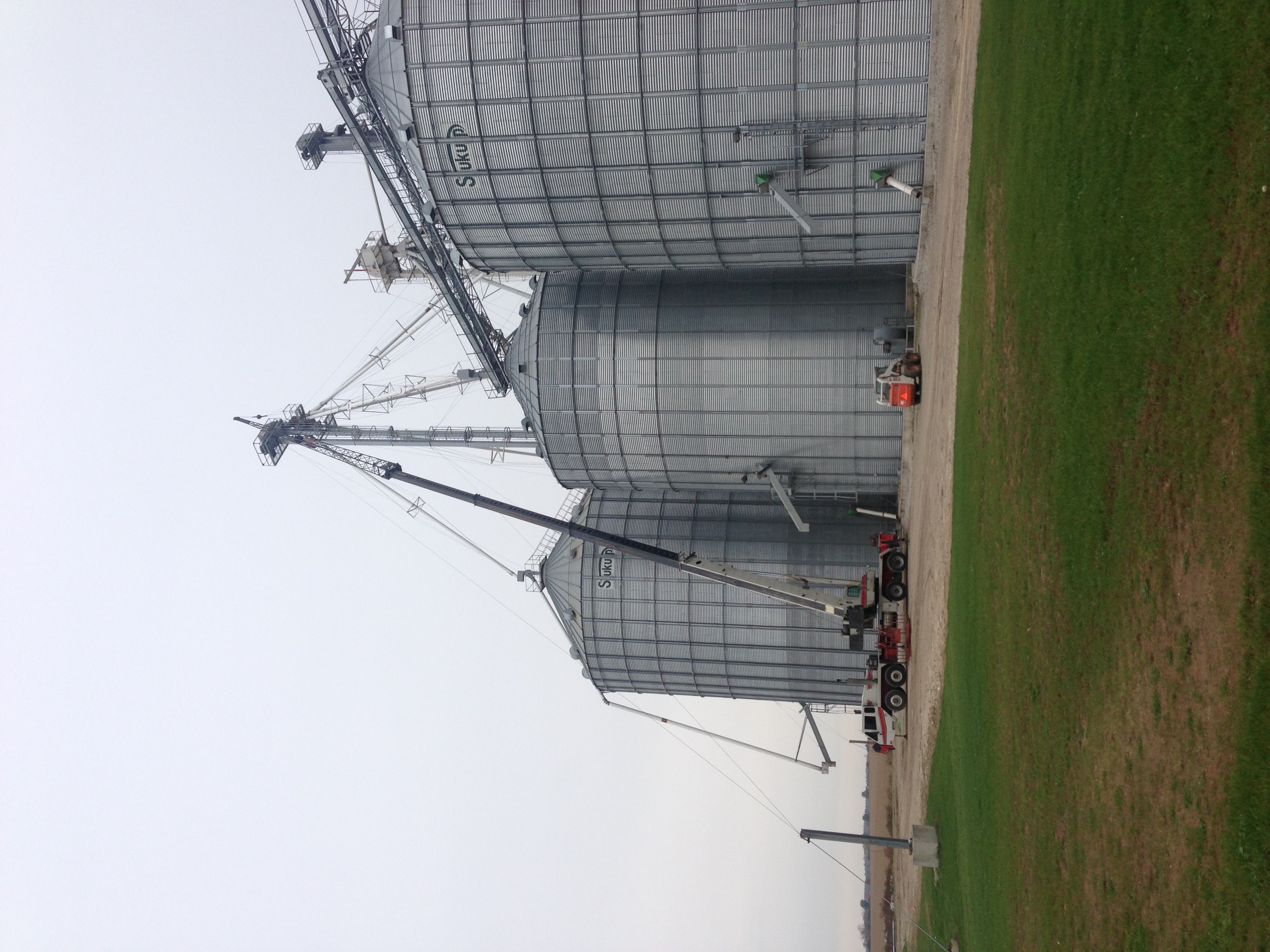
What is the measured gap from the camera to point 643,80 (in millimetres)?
45000

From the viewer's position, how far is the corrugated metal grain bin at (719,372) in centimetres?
5438

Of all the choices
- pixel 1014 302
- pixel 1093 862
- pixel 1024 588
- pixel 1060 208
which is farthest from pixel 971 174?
pixel 1093 862

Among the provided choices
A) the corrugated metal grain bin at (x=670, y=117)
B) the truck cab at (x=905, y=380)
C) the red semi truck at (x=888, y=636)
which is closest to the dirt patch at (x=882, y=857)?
the red semi truck at (x=888, y=636)

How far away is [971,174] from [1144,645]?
70.3 feet

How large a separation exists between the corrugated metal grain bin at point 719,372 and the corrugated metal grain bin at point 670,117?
440cm

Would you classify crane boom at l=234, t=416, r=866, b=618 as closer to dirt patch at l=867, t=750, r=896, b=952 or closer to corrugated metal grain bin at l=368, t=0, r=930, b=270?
corrugated metal grain bin at l=368, t=0, r=930, b=270

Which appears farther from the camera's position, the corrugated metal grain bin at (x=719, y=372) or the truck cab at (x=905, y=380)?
the corrugated metal grain bin at (x=719, y=372)

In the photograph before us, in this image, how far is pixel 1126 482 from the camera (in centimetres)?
1831

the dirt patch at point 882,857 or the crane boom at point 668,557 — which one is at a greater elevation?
the crane boom at point 668,557

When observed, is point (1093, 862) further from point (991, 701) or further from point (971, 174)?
point (971, 174)

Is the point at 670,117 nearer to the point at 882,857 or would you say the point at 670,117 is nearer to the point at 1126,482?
the point at 1126,482

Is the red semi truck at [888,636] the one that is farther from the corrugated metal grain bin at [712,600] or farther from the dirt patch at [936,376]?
the corrugated metal grain bin at [712,600]

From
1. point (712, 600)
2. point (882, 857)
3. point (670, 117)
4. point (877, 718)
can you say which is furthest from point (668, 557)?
point (882, 857)

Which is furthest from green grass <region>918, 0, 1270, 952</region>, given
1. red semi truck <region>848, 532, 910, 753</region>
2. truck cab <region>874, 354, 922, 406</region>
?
red semi truck <region>848, 532, 910, 753</region>
